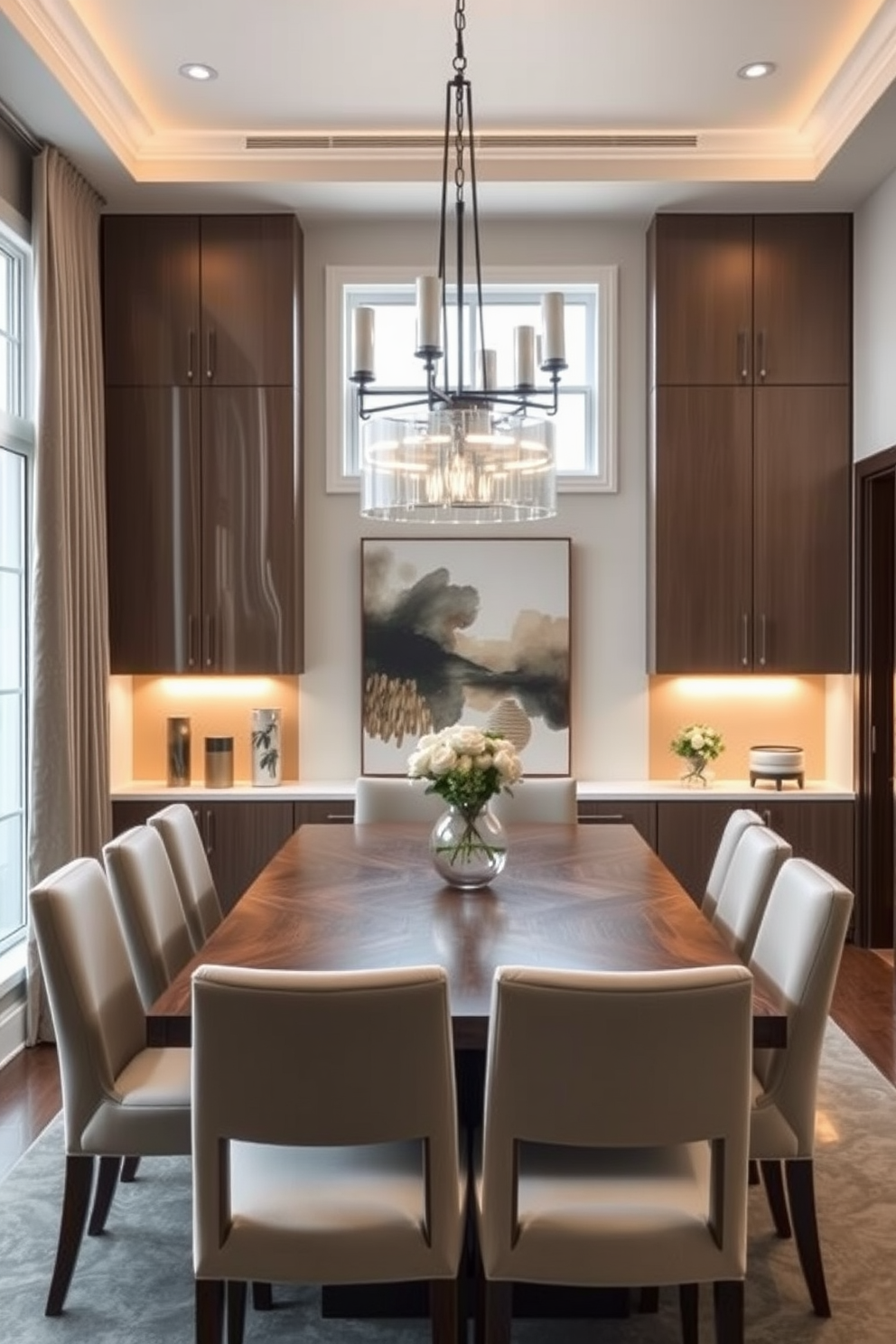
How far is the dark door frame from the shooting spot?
478 cm

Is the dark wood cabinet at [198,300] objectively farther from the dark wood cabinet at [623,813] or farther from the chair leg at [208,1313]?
the chair leg at [208,1313]

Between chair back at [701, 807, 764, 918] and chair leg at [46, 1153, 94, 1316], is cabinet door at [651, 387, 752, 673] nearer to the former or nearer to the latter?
chair back at [701, 807, 764, 918]

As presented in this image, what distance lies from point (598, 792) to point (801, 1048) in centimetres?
260

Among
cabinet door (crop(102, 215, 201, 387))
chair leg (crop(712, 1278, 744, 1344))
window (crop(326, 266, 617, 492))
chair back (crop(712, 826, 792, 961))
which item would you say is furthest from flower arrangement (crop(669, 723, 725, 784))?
chair leg (crop(712, 1278, 744, 1344))

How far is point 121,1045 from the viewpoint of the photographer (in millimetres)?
2391

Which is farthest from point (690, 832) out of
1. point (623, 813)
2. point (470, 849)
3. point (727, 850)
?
point (470, 849)

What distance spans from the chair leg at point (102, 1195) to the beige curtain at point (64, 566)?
143 centimetres

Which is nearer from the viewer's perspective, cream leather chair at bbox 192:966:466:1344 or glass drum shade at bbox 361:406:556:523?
cream leather chair at bbox 192:966:466:1344

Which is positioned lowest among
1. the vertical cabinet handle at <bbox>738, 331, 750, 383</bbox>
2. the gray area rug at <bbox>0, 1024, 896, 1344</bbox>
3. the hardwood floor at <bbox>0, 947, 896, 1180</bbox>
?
the gray area rug at <bbox>0, 1024, 896, 1344</bbox>

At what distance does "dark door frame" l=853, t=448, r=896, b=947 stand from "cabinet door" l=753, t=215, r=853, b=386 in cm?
55

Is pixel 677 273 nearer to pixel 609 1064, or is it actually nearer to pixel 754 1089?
pixel 754 1089

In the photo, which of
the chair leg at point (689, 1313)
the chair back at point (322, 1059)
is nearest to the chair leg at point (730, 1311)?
the chair leg at point (689, 1313)

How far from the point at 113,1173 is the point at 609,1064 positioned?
4.99 feet

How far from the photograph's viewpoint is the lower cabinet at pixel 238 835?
4.70 meters
